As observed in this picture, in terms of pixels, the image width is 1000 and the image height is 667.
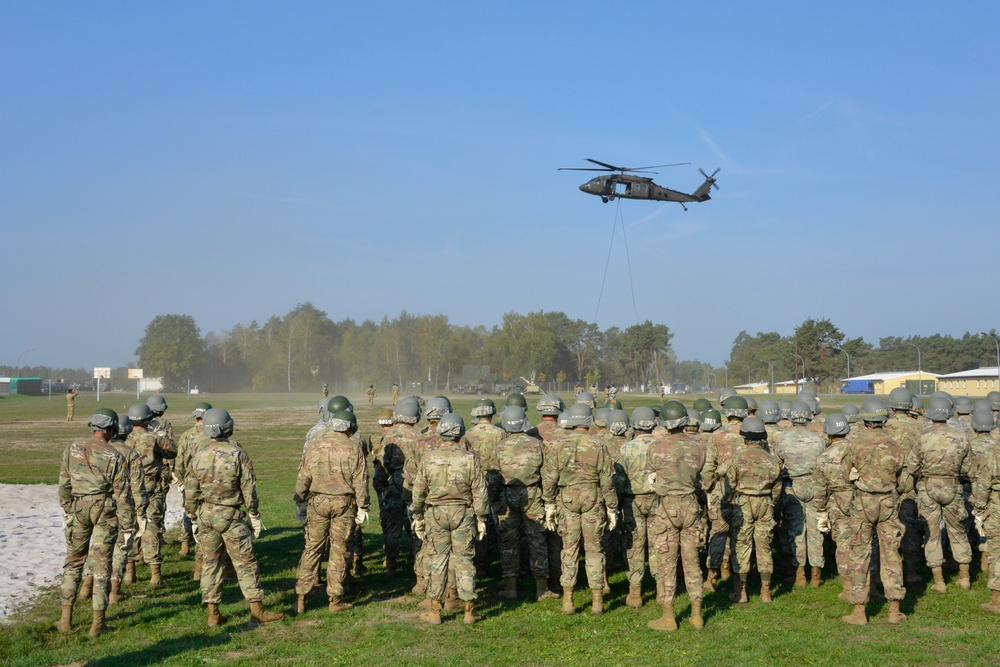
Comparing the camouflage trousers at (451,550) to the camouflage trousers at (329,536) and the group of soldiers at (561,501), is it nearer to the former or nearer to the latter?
the group of soldiers at (561,501)

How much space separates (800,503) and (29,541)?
1259 centimetres

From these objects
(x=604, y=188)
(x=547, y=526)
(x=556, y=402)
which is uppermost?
(x=604, y=188)

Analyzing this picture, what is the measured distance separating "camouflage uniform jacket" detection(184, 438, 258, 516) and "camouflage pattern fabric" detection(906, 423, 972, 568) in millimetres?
8766

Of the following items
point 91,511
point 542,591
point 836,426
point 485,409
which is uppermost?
point 485,409

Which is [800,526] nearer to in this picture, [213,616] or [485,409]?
[485,409]

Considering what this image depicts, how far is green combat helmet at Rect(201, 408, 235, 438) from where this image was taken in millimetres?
9781

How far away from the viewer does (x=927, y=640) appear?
8805mm

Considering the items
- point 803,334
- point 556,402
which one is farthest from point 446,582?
point 803,334

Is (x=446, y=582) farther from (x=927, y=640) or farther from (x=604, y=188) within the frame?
(x=604, y=188)

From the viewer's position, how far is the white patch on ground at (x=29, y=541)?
11016 mm

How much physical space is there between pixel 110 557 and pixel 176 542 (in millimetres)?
5575

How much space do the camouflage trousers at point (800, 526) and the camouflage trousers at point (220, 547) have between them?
7071 millimetres

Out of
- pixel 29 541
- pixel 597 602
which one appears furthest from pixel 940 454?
pixel 29 541

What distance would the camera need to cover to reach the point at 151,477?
38.7ft
